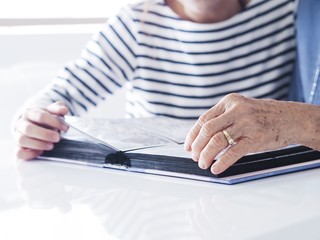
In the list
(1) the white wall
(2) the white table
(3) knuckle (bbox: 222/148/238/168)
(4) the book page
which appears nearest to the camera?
(2) the white table

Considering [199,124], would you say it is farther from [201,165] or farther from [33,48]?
[33,48]

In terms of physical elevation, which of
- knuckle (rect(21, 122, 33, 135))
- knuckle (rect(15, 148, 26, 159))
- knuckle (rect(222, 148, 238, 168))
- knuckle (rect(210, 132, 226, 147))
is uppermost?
knuckle (rect(210, 132, 226, 147))

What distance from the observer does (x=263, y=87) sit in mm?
1236

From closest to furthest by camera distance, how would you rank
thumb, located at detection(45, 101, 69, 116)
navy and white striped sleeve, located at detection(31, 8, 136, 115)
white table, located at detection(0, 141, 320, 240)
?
white table, located at detection(0, 141, 320, 240)
thumb, located at detection(45, 101, 69, 116)
navy and white striped sleeve, located at detection(31, 8, 136, 115)

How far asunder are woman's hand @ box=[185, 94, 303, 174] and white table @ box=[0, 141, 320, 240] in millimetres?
43

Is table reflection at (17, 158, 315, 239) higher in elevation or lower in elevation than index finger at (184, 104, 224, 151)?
lower

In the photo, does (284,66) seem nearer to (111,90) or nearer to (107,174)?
(111,90)

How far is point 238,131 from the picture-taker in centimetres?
71

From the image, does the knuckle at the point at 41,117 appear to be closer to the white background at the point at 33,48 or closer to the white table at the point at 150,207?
the white table at the point at 150,207

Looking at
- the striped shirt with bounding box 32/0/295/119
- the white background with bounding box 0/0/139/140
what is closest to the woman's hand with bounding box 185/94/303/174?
the striped shirt with bounding box 32/0/295/119

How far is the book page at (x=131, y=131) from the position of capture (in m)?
0.82

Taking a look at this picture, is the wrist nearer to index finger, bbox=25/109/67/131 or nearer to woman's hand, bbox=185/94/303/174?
woman's hand, bbox=185/94/303/174

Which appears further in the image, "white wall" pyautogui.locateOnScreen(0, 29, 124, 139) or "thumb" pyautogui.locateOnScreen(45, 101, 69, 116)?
"white wall" pyautogui.locateOnScreen(0, 29, 124, 139)

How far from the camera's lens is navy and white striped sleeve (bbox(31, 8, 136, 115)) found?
3.96 feet
